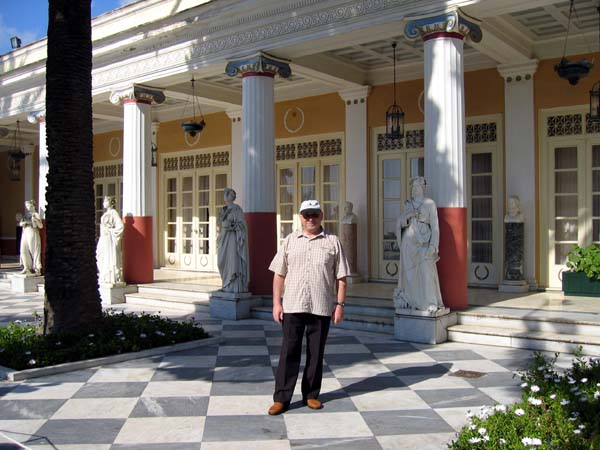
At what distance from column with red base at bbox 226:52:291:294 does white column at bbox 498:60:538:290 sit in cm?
380

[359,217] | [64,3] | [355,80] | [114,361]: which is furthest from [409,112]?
[114,361]

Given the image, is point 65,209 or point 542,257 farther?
point 542,257

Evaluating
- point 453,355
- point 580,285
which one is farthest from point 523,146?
point 453,355

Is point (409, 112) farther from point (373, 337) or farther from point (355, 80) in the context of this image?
point (373, 337)

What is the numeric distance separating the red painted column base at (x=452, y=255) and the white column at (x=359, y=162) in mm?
4146

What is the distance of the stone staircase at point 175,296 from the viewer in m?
11.1

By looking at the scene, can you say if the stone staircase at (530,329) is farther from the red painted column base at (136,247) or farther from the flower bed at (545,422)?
the red painted column base at (136,247)

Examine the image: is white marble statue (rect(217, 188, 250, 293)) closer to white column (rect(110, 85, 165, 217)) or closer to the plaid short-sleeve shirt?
white column (rect(110, 85, 165, 217))

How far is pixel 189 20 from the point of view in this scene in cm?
1105

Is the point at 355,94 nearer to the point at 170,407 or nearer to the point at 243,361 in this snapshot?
the point at 243,361

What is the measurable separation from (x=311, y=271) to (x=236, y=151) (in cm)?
1006

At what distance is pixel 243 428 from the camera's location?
4785mm

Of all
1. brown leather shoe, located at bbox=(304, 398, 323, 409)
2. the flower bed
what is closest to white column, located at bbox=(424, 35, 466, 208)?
brown leather shoe, located at bbox=(304, 398, 323, 409)

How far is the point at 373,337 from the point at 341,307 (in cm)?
336
